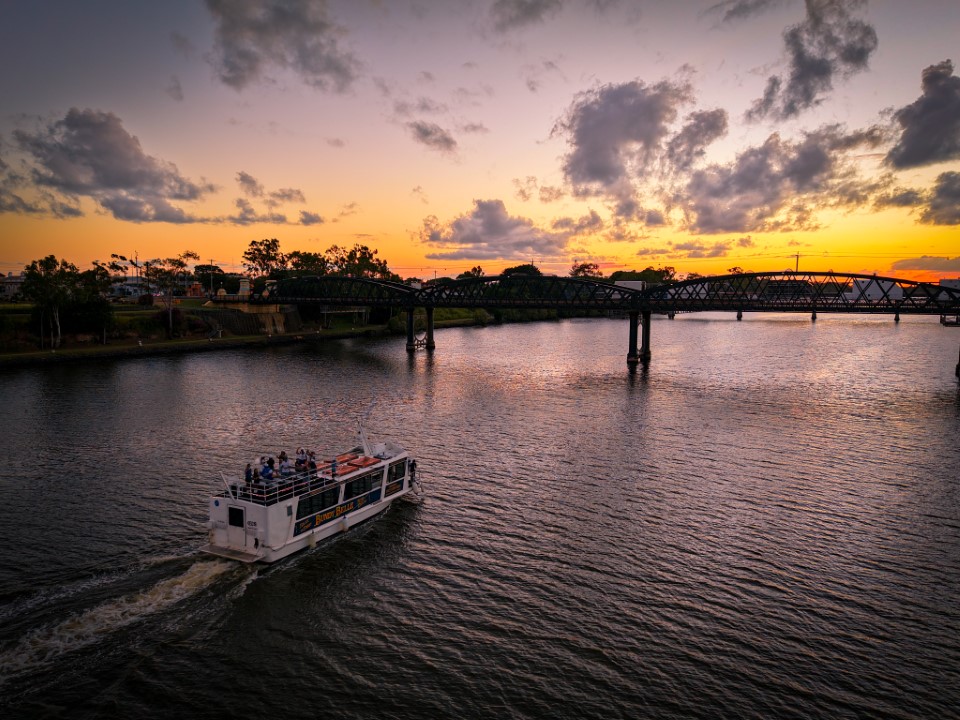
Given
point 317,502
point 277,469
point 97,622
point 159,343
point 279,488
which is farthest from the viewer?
point 159,343

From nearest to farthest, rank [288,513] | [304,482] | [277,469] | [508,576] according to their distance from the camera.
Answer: [508,576] < [288,513] < [304,482] < [277,469]

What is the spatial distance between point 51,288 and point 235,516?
325 feet

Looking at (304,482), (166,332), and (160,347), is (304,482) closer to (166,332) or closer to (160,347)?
(160,347)

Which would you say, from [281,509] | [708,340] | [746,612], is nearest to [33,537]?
[281,509]

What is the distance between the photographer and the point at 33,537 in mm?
32312

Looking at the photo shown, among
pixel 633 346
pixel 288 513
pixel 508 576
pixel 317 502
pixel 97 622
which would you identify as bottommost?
pixel 508 576

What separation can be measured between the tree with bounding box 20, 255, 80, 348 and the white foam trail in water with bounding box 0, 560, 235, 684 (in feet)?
324

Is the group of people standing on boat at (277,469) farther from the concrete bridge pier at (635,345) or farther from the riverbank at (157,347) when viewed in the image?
the concrete bridge pier at (635,345)

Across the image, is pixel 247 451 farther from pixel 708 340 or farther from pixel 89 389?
pixel 708 340

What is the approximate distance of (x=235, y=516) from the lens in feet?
99.2

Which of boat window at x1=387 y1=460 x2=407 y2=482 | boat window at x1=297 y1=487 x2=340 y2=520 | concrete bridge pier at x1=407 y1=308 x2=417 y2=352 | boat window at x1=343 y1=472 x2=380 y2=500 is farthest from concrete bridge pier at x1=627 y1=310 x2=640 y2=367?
boat window at x1=297 y1=487 x2=340 y2=520

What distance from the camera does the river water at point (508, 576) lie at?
21766 millimetres

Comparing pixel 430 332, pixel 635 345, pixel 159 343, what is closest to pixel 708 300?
pixel 635 345

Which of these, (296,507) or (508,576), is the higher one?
(296,507)
